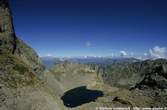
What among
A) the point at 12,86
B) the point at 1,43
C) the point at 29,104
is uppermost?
the point at 1,43

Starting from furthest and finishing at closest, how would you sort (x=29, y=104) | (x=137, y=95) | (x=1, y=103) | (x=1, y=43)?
1. (x=137, y=95)
2. (x=1, y=43)
3. (x=29, y=104)
4. (x=1, y=103)

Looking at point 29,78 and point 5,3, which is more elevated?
point 5,3

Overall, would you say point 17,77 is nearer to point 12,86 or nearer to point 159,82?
point 12,86

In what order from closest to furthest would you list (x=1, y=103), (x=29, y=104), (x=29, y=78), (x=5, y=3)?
(x=1, y=103) → (x=29, y=104) → (x=29, y=78) → (x=5, y=3)

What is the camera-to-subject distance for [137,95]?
3275 inches

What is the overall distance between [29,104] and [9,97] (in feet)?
9.28

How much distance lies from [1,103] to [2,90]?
2024mm

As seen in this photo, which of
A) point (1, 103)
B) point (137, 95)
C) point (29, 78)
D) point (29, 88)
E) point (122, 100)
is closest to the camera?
point (1, 103)

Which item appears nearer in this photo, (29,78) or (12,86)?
(12,86)

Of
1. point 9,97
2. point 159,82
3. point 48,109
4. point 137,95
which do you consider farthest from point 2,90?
point 159,82

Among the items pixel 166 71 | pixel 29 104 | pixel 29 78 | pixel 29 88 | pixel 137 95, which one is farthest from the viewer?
pixel 166 71

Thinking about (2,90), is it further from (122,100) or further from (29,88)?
(122,100)

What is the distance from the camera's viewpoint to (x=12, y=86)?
111 ft

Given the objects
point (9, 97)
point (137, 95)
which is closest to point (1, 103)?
point (9, 97)
